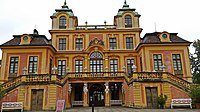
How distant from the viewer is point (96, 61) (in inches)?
1176

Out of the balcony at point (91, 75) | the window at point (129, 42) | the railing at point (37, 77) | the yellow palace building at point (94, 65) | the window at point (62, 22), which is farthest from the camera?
the window at point (62, 22)

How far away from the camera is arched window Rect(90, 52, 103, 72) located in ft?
97.2

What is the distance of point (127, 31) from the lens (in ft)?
102

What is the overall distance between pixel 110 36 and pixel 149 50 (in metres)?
6.62

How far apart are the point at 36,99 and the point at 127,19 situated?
58.7 ft

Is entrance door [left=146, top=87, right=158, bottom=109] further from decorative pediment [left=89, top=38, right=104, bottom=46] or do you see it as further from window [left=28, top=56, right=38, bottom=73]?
window [left=28, top=56, right=38, bottom=73]

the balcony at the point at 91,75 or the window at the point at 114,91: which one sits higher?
the balcony at the point at 91,75

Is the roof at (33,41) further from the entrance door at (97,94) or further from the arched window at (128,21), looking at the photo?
the arched window at (128,21)

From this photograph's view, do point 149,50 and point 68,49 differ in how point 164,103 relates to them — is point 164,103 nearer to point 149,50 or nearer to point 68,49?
Answer: point 149,50

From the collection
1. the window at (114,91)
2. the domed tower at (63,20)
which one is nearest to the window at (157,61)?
the window at (114,91)

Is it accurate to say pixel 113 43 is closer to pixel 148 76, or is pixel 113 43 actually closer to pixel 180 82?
pixel 148 76

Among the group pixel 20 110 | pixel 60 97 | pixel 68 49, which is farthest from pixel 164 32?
pixel 20 110

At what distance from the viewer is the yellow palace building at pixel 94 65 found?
20.6 m

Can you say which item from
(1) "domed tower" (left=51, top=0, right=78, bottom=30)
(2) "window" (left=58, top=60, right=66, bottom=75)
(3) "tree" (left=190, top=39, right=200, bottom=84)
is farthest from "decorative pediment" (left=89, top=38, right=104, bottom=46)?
(3) "tree" (left=190, top=39, right=200, bottom=84)
